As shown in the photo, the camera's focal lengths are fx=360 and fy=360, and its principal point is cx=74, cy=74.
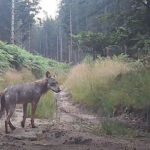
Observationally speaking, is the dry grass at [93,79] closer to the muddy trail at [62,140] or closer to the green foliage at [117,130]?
the muddy trail at [62,140]

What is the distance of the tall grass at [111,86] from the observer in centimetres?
→ 1035

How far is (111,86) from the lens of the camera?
13000 mm

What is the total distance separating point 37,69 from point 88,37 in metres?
13.1

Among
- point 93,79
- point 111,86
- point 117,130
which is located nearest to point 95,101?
point 111,86

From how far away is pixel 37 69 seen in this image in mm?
23656

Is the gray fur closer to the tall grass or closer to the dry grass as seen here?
the tall grass

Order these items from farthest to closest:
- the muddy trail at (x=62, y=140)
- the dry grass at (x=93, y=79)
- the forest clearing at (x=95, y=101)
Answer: the dry grass at (x=93, y=79) → the forest clearing at (x=95, y=101) → the muddy trail at (x=62, y=140)

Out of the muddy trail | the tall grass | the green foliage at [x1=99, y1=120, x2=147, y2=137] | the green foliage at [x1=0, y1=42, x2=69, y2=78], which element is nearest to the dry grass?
the tall grass

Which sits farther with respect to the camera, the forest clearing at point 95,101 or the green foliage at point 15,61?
the green foliage at point 15,61

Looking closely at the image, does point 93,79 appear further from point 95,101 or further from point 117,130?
point 117,130

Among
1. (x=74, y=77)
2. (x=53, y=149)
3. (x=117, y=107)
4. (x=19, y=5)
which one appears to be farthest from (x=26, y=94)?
(x=19, y=5)

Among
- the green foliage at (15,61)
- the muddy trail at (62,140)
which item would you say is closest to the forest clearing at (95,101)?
the muddy trail at (62,140)

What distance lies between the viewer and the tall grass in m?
10.4

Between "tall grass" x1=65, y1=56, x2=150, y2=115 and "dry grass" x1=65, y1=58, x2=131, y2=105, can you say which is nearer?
"tall grass" x1=65, y1=56, x2=150, y2=115
